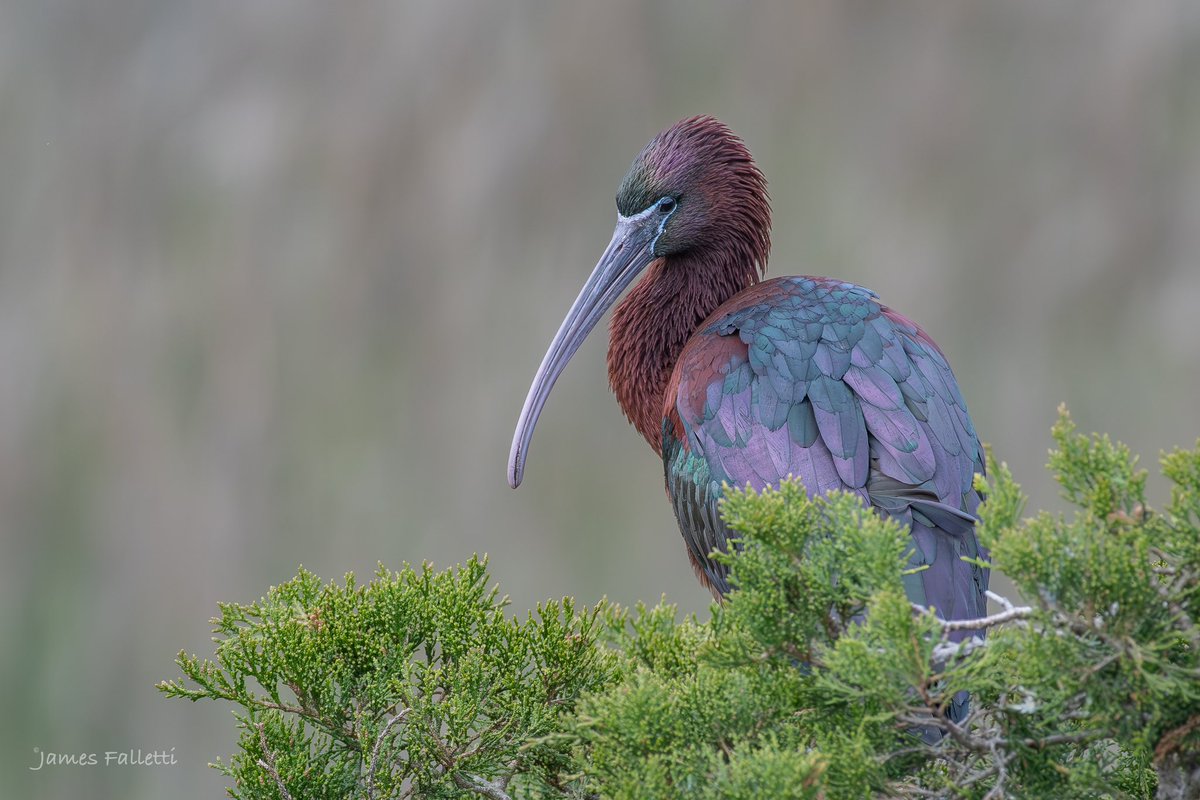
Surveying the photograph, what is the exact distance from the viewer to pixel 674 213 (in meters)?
2.54

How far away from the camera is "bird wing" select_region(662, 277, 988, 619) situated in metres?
1.87

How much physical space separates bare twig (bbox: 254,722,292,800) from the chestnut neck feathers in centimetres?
115

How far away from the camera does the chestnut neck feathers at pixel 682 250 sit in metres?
2.54

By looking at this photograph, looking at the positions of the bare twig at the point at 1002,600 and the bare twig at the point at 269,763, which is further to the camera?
the bare twig at the point at 269,763

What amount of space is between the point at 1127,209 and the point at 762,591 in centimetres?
581

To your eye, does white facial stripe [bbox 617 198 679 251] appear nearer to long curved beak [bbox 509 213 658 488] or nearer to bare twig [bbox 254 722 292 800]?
long curved beak [bbox 509 213 658 488]

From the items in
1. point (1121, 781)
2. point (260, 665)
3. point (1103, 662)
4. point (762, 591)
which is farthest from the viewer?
point (260, 665)

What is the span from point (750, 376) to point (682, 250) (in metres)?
0.53

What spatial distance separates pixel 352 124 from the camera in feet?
20.5

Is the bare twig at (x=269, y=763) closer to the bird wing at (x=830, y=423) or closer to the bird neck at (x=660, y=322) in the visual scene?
the bird wing at (x=830, y=423)

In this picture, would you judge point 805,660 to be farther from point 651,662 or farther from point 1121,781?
point 651,662

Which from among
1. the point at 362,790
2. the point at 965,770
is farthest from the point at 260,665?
the point at 965,770

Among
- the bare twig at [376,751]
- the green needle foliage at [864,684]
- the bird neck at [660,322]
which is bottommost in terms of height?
the green needle foliage at [864,684]
